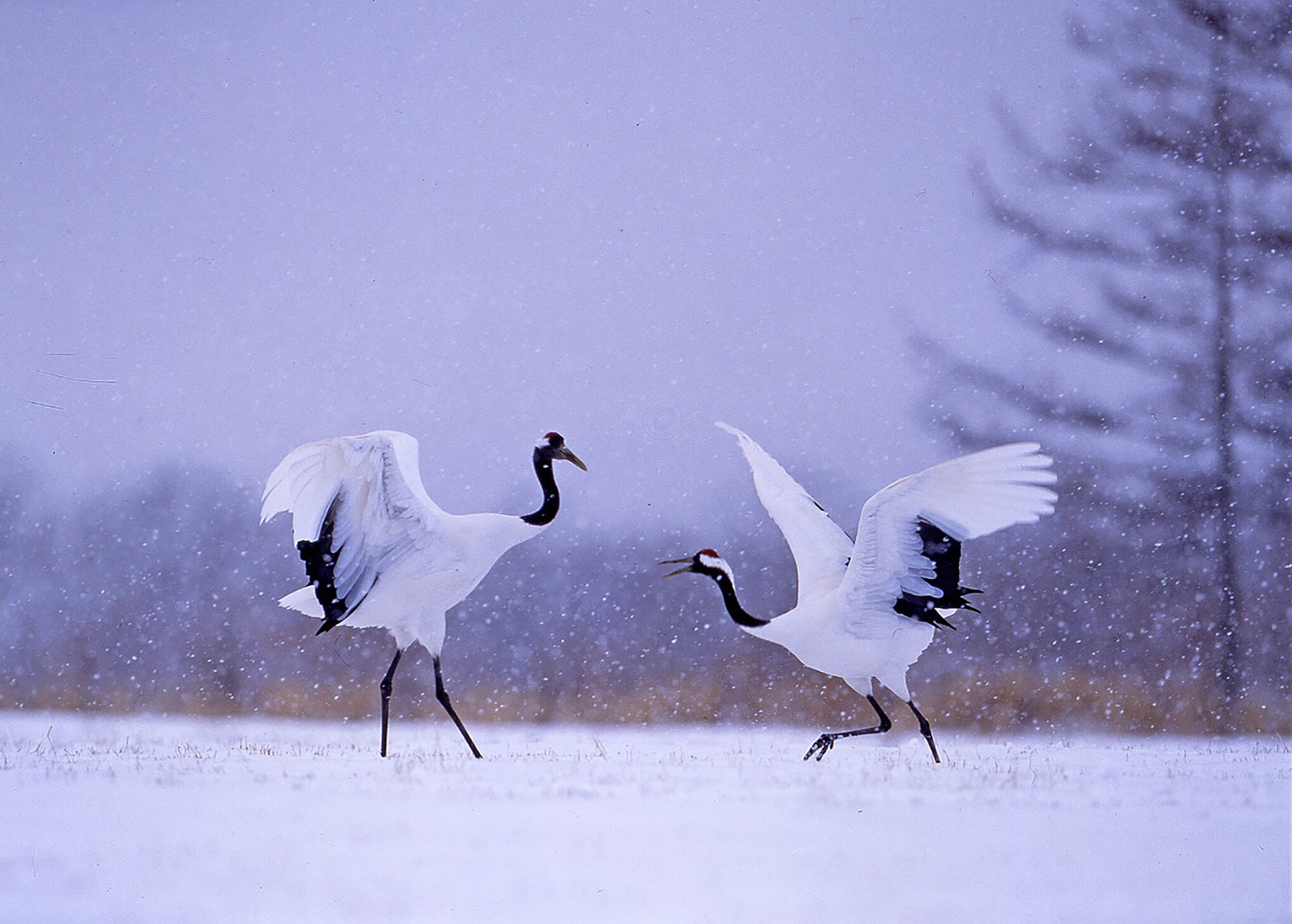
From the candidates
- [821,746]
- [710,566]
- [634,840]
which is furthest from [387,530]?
[821,746]

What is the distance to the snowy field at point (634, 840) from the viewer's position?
2264mm

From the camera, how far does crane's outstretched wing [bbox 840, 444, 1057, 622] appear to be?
2.25 meters

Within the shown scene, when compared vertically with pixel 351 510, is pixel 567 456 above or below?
above

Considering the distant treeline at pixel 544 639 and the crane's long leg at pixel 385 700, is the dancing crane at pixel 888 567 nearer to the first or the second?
the distant treeline at pixel 544 639

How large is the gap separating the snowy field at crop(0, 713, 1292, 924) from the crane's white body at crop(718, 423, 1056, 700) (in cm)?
28

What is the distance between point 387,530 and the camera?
2404 mm

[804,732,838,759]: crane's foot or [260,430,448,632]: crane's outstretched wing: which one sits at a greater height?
[260,430,448,632]: crane's outstretched wing

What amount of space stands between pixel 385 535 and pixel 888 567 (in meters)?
1.19

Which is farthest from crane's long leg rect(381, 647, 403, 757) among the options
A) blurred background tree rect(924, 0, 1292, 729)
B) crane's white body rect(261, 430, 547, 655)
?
blurred background tree rect(924, 0, 1292, 729)

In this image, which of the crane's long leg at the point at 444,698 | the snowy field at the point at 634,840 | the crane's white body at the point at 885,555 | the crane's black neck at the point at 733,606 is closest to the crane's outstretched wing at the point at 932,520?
the crane's white body at the point at 885,555

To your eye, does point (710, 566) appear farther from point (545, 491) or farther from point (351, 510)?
point (351, 510)

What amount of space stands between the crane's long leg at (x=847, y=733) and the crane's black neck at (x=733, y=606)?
345 millimetres

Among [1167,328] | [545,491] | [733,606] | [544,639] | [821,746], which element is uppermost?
[1167,328]

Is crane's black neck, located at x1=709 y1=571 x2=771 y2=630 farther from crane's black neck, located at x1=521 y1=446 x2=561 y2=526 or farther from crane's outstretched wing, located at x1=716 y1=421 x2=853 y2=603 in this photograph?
crane's black neck, located at x1=521 y1=446 x2=561 y2=526
